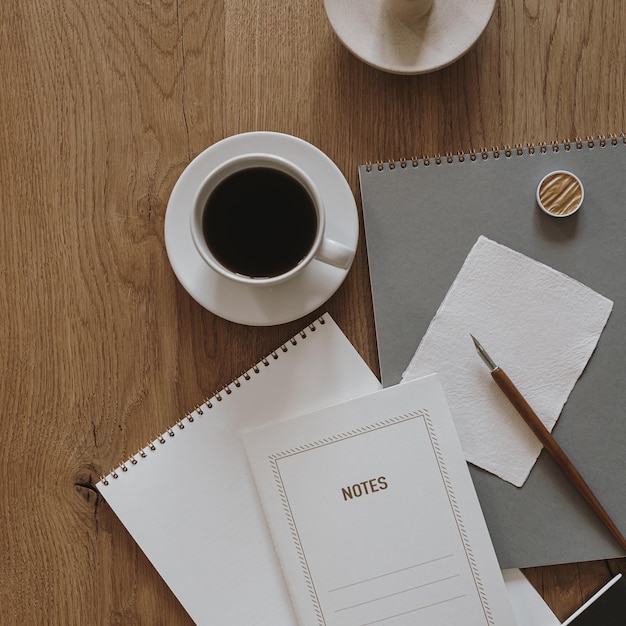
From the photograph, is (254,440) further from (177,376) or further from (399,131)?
(399,131)

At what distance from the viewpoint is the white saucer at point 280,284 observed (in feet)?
2.57

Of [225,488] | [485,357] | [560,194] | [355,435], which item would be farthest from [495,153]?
[225,488]

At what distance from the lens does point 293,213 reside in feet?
2.48

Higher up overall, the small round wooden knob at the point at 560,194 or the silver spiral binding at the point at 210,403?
the small round wooden knob at the point at 560,194

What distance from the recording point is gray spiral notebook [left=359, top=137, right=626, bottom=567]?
80 centimetres

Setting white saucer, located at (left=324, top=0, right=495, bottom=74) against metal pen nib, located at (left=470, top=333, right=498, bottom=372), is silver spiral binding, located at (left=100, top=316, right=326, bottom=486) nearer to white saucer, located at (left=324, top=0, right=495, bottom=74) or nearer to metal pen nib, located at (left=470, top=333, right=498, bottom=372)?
metal pen nib, located at (left=470, top=333, right=498, bottom=372)

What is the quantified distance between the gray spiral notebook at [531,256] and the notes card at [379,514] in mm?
36

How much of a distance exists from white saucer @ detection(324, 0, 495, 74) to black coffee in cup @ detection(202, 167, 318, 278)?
0.16 metres

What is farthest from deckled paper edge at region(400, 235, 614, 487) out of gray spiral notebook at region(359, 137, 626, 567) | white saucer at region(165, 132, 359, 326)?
white saucer at region(165, 132, 359, 326)

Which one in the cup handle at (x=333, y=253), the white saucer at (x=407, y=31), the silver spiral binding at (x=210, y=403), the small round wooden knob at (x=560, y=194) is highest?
A: the white saucer at (x=407, y=31)

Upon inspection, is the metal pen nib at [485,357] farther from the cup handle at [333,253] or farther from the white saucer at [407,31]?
the white saucer at [407,31]

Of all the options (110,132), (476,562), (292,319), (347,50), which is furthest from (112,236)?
(476,562)

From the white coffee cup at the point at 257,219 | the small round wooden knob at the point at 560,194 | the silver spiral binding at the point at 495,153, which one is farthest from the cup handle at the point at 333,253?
the small round wooden knob at the point at 560,194

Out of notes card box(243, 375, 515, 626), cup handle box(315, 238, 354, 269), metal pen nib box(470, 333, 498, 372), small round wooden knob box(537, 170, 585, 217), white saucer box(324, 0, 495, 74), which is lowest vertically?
notes card box(243, 375, 515, 626)
